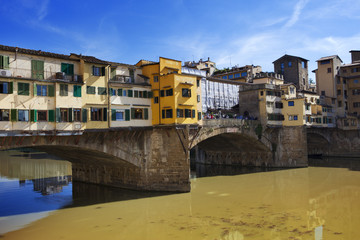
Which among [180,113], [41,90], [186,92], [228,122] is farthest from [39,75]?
[228,122]

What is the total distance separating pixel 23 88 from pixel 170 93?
14323 mm

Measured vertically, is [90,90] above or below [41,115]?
above

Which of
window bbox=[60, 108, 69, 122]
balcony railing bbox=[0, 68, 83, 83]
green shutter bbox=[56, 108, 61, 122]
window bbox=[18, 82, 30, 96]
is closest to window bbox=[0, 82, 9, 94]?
balcony railing bbox=[0, 68, 83, 83]

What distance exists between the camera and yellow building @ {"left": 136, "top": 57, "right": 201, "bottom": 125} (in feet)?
108

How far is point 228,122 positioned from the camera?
4450 cm

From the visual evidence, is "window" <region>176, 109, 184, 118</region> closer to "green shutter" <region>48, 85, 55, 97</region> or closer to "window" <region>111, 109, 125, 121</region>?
"window" <region>111, 109, 125, 121</region>

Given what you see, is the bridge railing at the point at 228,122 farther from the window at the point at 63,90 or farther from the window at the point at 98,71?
the window at the point at 63,90

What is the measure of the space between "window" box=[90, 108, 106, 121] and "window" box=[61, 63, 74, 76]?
3988 millimetres

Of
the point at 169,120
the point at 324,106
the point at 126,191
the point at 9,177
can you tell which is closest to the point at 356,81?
the point at 324,106

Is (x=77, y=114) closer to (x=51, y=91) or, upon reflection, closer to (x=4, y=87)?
(x=51, y=91)

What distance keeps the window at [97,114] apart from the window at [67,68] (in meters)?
3.99

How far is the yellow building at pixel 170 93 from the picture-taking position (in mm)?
32844

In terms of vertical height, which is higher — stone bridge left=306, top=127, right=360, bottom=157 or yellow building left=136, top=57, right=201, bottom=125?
yellow building left=136, top=57, right=201, bottom=125

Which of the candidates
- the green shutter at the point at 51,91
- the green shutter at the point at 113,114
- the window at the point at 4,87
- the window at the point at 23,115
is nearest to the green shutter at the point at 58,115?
the green shutter at the point at 51,91
